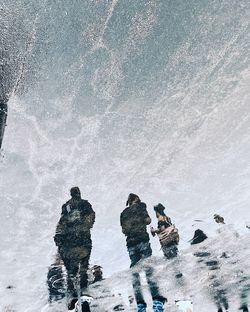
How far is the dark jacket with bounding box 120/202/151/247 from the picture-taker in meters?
16.1

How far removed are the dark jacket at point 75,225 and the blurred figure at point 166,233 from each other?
12.0ft

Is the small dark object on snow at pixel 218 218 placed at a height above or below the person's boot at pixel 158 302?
above

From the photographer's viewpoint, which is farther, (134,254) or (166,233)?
(134,254)

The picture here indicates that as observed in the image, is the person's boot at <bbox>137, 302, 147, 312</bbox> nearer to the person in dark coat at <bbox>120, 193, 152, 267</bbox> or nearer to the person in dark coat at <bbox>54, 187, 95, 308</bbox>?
the person in dark coat at <bbox>120, 193, 152, 267</bbox>

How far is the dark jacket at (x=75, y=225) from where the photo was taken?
15.3m

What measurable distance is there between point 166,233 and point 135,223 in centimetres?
291

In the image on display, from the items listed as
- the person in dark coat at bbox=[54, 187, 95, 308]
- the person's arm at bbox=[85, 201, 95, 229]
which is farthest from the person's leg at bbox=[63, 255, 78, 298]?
the person's arm at bbox=[85, 201, 95, 229]

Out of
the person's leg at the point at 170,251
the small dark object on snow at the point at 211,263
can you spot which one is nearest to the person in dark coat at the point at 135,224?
the person's leg at the point at 170,251

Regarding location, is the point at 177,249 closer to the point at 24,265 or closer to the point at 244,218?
the point at 244,218

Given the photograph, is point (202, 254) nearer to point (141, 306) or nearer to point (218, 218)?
point (218, 218)

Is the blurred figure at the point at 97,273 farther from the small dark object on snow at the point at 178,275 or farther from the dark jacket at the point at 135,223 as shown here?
the dark jacket at the point at 135,223

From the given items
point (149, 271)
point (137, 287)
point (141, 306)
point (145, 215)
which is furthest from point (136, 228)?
point (141, 306)

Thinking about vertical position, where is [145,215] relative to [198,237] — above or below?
below

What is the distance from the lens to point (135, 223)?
53.3 ft
